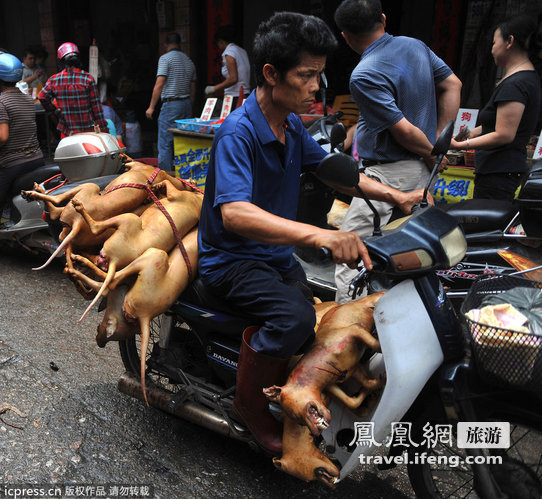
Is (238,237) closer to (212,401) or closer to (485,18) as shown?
(212,401)

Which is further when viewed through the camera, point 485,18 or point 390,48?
point 485,18

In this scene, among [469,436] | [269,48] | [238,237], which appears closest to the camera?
[469,436]

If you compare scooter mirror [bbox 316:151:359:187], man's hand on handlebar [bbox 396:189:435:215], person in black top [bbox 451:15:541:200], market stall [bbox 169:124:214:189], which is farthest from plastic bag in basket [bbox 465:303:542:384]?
→ market stall [bbox 169:124:214:189]

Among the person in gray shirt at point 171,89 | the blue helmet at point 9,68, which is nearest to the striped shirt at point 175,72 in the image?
the person in gray shirt at point 171,89

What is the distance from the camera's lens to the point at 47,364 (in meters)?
3.52

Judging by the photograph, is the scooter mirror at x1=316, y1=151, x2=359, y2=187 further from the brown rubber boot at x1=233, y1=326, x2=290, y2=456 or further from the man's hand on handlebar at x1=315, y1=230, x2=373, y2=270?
the brown rubber boot at x1=233, y1=326, x2=290, y2=456

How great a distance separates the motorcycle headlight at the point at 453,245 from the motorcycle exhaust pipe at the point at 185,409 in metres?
1.22

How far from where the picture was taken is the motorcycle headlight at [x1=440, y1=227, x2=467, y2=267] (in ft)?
6.30

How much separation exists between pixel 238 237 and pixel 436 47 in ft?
18.4

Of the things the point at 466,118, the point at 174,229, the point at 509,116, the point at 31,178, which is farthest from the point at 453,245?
the point at 31,178

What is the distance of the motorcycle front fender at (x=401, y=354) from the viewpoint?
1.92 metres

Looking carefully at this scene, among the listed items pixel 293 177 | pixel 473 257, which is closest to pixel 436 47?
pixel 473 257

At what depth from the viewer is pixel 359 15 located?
10.8 ft

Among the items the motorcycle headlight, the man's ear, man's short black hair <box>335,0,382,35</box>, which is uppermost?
man's short black hair <box>335,0,382,35</box>
